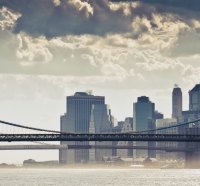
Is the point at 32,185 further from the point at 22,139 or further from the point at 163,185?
the point at 163,185

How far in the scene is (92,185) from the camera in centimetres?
14888

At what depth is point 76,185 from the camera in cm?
14900

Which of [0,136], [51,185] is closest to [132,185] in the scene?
[51,185]

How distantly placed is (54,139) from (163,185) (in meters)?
20.9

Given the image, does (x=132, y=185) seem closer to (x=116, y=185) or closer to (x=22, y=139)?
(x=116, y=185)

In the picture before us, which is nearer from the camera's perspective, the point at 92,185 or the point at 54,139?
the point at 92,185

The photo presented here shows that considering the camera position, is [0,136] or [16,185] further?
[0,136]

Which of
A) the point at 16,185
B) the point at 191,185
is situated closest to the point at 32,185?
the point at 16,185

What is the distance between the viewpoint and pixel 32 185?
493ft

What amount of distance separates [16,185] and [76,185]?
936 centimetres

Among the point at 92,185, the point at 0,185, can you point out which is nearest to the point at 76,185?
the point at 92,185

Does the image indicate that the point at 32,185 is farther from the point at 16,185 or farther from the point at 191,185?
the point at 191,185

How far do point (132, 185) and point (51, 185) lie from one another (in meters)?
12.7

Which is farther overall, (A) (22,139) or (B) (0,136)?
(B) (0,136)
